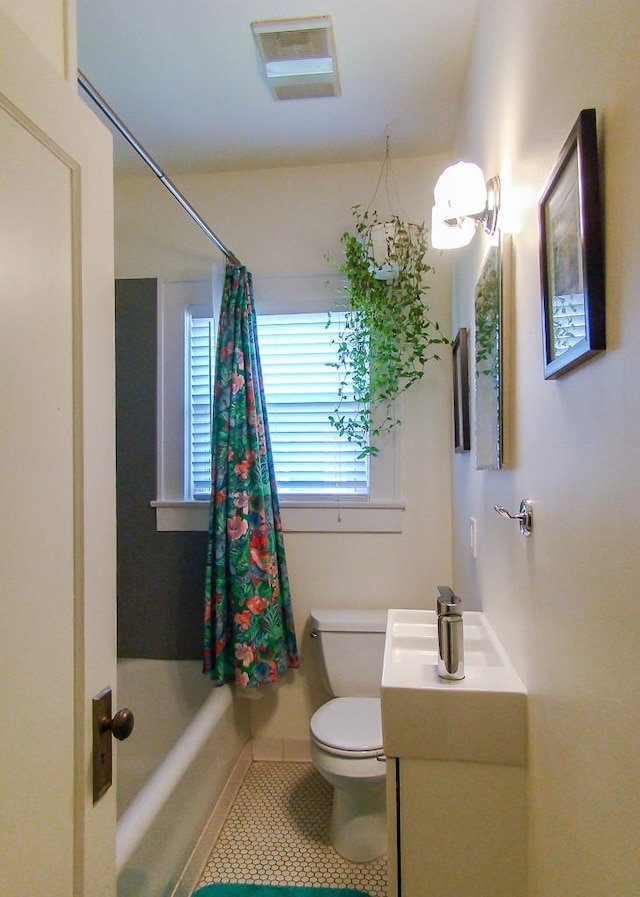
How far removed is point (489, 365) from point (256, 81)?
1406 mm

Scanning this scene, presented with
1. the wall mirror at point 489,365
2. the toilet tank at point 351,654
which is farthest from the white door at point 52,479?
the toilet tank at point 351,654

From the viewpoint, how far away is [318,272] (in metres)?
2.51

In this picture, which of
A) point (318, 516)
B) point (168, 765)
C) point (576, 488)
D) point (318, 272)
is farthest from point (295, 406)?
point (576, 488)

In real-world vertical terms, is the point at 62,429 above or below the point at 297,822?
above

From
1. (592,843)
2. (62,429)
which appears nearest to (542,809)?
(592,843)

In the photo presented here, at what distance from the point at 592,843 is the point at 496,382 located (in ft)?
2.96

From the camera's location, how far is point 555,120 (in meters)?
0.87

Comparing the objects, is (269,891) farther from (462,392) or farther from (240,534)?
(462,392)

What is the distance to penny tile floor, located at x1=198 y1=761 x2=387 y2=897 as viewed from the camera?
177cm

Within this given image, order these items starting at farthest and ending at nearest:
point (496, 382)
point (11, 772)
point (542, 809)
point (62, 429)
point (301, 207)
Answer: point (301, 207), point (496, 382), point (542, 809), point (62, 429), point (11, 772)

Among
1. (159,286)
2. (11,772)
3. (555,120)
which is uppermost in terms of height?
(159,286)

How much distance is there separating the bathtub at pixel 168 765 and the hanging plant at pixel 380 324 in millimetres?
1267

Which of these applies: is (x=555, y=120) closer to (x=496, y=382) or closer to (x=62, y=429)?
(x=496, y=382)

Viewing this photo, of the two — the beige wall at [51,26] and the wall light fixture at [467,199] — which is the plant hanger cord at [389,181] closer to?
the wall light fixture at [467,199]
